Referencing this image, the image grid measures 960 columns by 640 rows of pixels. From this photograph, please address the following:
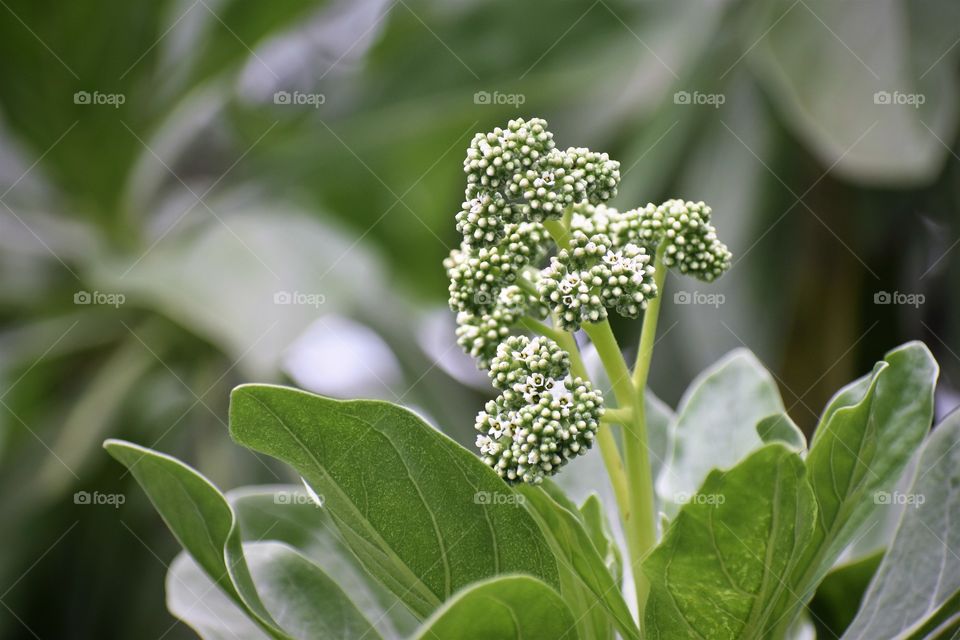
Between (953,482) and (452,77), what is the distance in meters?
1.61

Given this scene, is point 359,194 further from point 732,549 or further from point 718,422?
point 732,549

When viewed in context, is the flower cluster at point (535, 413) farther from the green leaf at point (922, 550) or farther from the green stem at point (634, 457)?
the green leaf at point (922, 550)

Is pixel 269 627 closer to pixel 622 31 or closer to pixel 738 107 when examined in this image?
pixel 738 107

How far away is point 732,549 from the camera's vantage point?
0.58 m

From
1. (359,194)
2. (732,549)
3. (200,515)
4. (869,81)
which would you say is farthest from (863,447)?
(359,194)

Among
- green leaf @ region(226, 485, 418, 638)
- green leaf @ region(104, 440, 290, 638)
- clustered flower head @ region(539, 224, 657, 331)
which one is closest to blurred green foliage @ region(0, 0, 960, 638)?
green leaf @ region(226, 485, 418, 638)

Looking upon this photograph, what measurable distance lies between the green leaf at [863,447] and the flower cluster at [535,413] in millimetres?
151

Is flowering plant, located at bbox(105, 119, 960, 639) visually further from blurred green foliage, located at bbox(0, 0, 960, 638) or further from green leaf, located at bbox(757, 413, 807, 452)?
blurred green foliage, located at bbox(0, 0, 960, 638)

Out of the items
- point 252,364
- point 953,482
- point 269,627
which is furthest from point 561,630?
point 252,364

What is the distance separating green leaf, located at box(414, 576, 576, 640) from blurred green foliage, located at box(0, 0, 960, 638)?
890mm

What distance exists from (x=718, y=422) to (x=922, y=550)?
0.73ft

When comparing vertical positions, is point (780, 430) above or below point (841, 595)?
above

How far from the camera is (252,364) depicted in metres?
1.40

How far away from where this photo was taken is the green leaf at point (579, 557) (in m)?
0.61
